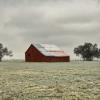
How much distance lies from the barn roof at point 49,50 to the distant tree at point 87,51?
33.3 meters

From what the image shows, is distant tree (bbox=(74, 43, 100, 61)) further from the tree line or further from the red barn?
the red barn

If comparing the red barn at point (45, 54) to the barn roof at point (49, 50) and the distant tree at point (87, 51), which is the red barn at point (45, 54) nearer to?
the barn roof at point (49, 50)

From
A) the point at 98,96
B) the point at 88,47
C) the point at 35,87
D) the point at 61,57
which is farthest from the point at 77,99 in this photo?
the point at 88,47

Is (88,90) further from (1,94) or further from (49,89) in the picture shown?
(1,94)

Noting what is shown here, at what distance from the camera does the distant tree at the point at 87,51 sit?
11925 cm

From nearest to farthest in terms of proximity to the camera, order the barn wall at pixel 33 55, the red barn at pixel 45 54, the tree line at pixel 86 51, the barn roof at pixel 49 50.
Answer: the red barn at pixel 45 54
the barn wall at pixel 33 55
the barn roof at pixel 49 50
the tree line at pixel 86 51

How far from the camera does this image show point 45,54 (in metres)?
79.2

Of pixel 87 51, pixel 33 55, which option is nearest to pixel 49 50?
pixel 33 55

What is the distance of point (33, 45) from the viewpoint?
83.2 metres

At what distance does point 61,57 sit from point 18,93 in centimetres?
6653

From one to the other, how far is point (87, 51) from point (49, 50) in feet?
137

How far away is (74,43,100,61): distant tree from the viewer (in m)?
119

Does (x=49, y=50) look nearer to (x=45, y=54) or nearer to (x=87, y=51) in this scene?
(x=45, y=54)

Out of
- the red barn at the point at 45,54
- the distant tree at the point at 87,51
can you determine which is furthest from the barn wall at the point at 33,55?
the distant tree at the point at 87,51
